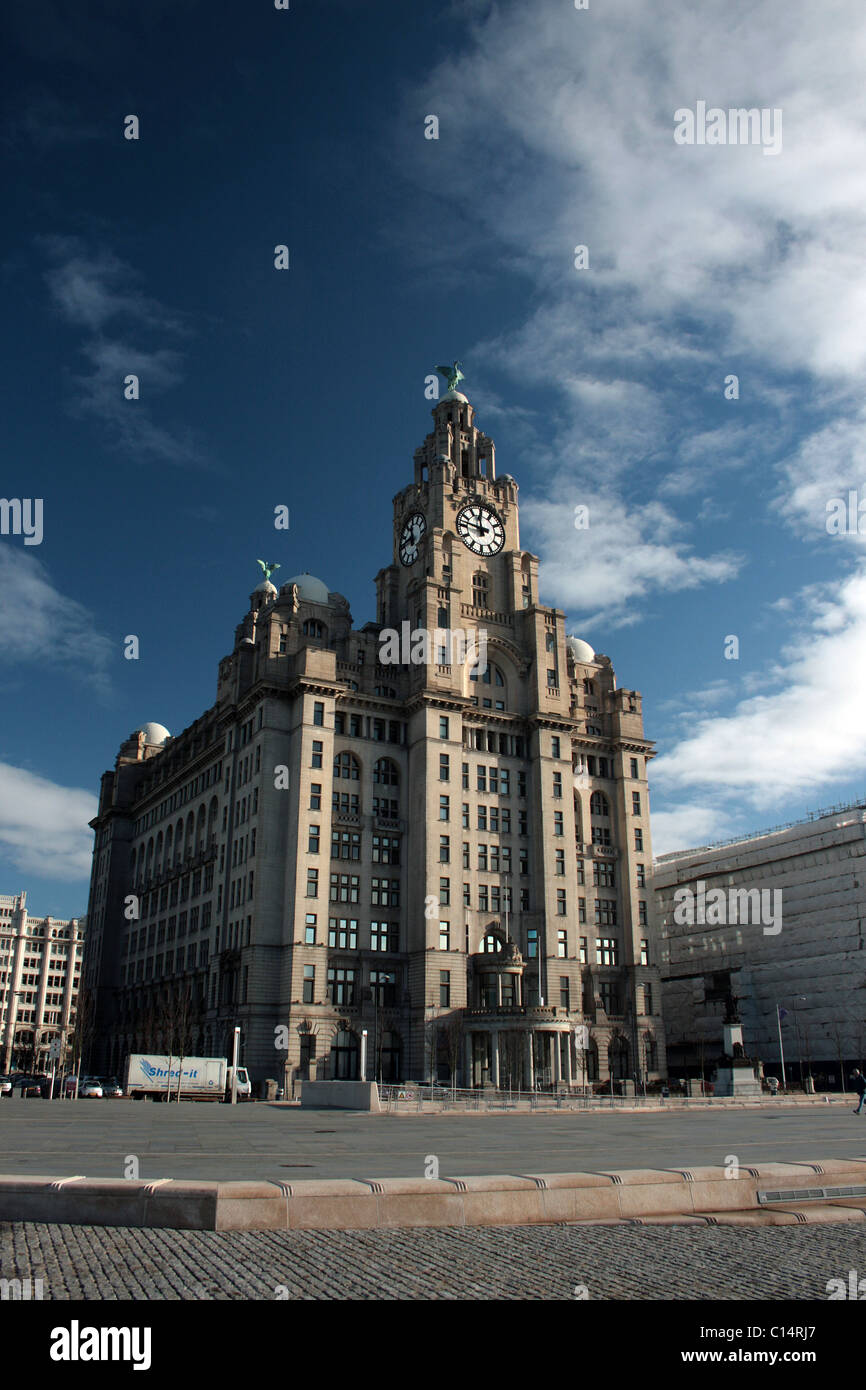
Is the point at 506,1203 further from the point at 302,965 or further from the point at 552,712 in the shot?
the point at 552,712

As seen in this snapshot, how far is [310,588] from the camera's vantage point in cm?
10575

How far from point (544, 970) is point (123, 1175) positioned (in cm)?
7745

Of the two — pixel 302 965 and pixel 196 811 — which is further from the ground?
pixel 196 811

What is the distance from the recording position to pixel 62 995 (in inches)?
7717

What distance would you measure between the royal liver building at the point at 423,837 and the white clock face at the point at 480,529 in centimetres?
21

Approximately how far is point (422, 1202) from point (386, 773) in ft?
265

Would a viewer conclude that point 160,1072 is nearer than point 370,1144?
No

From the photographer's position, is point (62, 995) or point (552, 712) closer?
point (552, 712)

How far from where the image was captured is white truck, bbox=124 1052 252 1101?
68.1 metres

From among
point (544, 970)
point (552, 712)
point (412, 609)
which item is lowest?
point (544, 970)
